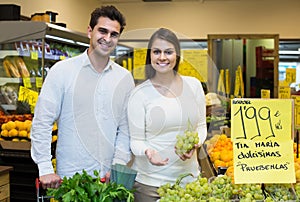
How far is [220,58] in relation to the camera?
6098 millimetres

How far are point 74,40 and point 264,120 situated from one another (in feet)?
10.8

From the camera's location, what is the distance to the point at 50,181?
6.35ft

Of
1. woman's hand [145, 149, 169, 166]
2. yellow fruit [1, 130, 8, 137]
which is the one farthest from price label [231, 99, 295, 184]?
yellow fruit [1, 130, 8, 137]

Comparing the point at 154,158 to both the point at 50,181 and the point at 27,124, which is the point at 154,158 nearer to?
the point at 50,181

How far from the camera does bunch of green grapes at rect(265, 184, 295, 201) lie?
1.43 metres

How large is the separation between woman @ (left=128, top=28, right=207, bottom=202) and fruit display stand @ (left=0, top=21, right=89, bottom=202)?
187cm

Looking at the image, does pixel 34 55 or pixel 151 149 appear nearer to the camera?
pixel 151 149

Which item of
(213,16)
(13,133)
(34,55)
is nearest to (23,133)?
(13,133)

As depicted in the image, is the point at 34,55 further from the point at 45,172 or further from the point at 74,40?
the point at 45,172

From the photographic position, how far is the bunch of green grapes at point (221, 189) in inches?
55.8

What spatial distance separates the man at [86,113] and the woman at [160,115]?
0.19m

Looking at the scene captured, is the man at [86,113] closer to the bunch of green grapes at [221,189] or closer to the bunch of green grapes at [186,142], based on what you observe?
the bunch of green grapes at [186,142]

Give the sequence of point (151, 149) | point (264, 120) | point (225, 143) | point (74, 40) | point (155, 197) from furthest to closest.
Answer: point (74, 40) < point (225, 143) < point (155, 197) < point (151, 149) < point (264, 120)

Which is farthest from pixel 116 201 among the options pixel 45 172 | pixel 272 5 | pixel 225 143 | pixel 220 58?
pixel 272 5
